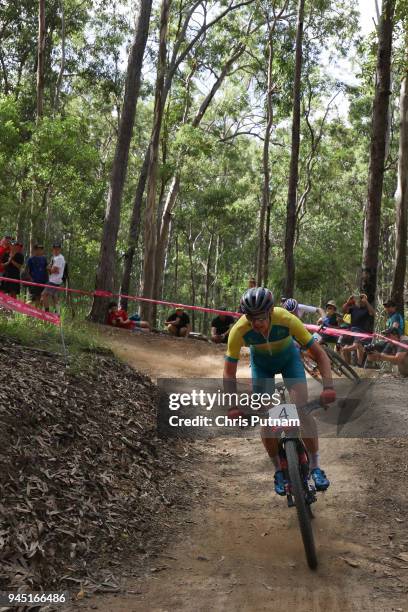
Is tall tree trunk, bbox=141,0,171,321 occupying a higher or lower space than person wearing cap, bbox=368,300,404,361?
higher

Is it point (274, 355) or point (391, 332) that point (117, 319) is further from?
point (274, 355)

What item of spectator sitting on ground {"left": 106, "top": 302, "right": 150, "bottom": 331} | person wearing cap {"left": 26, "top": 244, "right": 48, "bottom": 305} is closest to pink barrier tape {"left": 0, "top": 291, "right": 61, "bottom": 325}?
person wearing cap {"left": 26, "top": 244, "right": 48, "bottom": 305}

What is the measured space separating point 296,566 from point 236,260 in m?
46.6

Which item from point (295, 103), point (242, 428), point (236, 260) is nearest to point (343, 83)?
point (295, 103)

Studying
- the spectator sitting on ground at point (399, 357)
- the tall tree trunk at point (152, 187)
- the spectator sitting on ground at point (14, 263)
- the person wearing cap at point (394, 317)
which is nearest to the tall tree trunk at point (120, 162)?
the tall tree trunk at point (152, 187)

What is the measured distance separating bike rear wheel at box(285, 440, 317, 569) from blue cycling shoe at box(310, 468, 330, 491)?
446mm

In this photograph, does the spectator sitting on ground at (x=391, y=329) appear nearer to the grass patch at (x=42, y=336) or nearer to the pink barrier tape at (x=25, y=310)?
the grass patch at (x=42, y=336)

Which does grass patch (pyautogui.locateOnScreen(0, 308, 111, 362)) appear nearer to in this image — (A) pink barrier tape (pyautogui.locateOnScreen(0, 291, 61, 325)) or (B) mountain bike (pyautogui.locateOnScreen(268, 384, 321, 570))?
(A) pink barrier tape (pyautogui.locateOnScreen(0, 291, 61, 325))

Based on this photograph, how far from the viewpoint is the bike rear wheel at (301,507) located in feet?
14.3

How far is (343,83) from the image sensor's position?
31531 millimetres

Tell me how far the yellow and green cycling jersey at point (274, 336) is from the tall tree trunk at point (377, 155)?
966 cm

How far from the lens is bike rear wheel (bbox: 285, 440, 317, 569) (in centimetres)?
436

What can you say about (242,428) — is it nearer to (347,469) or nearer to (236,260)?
(347,469)

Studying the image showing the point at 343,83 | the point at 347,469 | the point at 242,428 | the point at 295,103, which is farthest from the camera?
the point at 343,83
